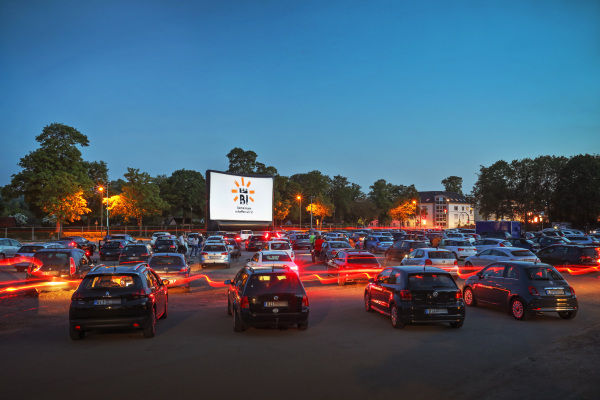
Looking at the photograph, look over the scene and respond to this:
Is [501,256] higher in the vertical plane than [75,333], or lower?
higher

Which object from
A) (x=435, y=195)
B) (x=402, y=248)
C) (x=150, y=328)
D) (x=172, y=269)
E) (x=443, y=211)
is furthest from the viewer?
(x=435, y=195)

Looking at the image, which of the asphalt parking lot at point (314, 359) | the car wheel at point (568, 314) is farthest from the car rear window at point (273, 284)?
the car wheel at point (568, 314)

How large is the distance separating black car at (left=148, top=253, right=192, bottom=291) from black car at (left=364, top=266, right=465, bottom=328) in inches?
362

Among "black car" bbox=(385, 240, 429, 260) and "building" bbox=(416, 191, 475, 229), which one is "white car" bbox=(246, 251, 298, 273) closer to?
"black car" bbox=(385, 240, 429, 260)

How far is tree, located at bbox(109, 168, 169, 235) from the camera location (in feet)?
217

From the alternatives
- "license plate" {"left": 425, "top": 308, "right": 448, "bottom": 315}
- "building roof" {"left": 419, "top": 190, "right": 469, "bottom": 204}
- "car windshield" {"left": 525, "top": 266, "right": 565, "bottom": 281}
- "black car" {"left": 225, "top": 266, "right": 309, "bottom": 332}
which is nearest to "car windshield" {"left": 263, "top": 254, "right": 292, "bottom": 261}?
"black car" {"left": 225, "top": 266, "right": 309, "bottom": 332}

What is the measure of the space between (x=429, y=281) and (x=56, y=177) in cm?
5763

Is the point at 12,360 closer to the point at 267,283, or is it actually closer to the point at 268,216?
the point at 267,283

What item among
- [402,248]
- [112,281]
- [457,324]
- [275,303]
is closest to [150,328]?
[112,281]

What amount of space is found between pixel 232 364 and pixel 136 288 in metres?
3.16

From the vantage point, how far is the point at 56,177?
59.6m

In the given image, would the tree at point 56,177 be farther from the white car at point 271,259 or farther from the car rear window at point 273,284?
the car rear window at point 273,284

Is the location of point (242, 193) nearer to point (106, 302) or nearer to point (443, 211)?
point (106, 302)

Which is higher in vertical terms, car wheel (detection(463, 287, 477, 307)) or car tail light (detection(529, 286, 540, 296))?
car tail light (detection(529, 286, 540, 296))
